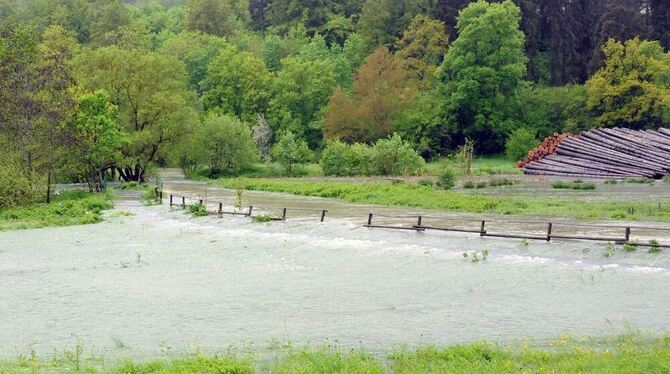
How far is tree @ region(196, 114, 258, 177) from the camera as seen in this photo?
7669cm

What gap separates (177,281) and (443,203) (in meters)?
22.0

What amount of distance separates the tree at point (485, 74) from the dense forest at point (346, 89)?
152 mm

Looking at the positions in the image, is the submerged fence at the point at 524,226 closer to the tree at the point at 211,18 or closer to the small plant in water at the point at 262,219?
the small plant in water at the point at 262,219

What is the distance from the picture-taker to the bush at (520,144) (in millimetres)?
78312

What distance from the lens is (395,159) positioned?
69812mm

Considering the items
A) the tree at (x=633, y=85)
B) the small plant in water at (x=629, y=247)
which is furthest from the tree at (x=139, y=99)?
the small plant in water at (x=629, y=247)

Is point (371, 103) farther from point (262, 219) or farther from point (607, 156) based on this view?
point (262, 219)

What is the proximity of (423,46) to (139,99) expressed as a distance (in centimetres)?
3543

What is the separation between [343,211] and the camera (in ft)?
152

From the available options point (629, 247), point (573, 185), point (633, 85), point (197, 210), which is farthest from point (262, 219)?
point (633, 85)

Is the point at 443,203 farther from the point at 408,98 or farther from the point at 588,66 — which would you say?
the point at 588,66

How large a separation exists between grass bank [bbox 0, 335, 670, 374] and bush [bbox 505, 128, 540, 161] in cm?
6135

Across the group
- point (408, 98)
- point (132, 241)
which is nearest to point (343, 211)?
point (132, 241)

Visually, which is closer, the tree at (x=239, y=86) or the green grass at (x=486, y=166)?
the green grass at (x=486, y=166)
